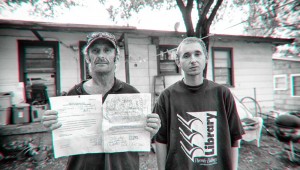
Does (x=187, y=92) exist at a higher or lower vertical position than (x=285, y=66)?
lower

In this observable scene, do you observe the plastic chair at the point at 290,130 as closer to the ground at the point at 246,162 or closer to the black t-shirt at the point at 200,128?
the ground at the point at 246,162

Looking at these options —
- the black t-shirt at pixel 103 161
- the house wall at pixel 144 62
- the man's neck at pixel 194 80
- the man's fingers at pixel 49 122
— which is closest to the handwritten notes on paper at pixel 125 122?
the black t-shirt at pixel 103 161

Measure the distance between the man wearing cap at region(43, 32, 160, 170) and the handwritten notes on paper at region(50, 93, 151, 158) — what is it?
0.25 feet

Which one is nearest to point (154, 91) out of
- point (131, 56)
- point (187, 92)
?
point (131, 56)

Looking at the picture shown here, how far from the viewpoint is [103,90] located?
1.58 metres

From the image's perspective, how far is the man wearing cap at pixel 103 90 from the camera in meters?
1.37

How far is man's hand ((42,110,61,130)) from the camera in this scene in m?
1.27

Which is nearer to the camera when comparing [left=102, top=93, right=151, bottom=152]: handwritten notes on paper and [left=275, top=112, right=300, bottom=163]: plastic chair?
[left=102, top=93, right=151, bottom=152]: handwritten notes on paper

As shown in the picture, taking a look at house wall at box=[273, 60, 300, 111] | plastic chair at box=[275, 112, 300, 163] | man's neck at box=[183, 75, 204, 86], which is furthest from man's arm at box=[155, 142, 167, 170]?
house wall at box=[273, 60, 300, 111]

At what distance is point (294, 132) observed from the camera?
398 cm

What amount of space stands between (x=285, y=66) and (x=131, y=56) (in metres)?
12.6

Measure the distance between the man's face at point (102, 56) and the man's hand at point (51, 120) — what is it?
0.50 meters

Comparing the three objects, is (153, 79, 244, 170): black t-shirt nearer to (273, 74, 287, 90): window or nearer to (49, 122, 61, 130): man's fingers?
(49, 122, 61, 130): man's fingers

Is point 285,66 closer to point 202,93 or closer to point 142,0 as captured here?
A: point 142,0
